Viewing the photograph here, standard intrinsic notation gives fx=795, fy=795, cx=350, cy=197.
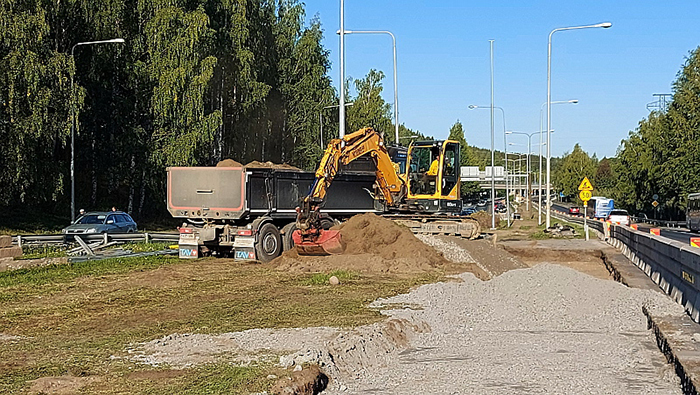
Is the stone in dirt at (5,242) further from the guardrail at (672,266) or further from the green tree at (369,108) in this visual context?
the green tree at (369,108)

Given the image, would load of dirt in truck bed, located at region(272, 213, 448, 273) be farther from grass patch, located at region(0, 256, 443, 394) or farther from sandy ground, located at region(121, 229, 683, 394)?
sandy ground, located at region(121, 229, 683, 394)

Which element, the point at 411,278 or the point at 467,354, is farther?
the point at 411,278

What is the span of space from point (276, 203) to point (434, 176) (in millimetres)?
7463

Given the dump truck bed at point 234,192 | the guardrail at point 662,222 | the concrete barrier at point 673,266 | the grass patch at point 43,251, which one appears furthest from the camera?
the guardrail at point 662,222

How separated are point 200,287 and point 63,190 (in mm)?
25997

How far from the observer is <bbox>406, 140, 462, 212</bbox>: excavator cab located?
28922 mm

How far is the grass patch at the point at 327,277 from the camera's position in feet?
60.5

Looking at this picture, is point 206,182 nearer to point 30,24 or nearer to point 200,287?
point 200,287

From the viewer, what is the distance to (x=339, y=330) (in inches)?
444

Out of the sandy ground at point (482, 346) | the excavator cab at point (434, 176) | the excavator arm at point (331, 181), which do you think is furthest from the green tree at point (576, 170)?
the sandy ground at point (482, 346)

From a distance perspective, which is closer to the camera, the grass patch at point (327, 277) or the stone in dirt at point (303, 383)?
the stone in dirt at point (303, 383)

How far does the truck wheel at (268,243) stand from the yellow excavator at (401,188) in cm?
147

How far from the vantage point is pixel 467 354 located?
978 cm

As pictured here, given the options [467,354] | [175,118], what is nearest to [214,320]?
[467,354]
